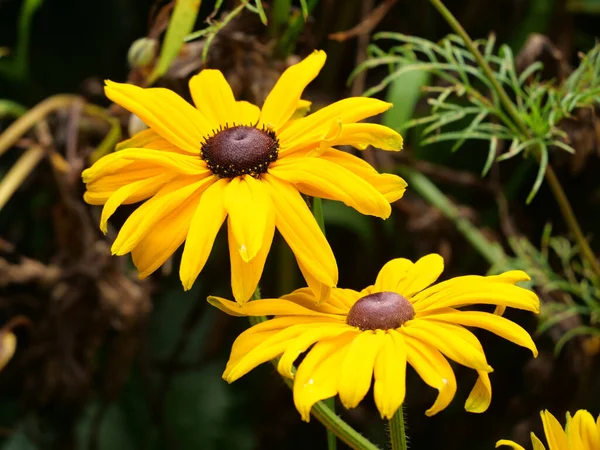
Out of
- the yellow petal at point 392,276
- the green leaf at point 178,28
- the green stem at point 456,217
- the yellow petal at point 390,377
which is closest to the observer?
the yellow petal at point 390,377

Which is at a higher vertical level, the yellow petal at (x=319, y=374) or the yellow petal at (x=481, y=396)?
the yellow petal at (x=319, y=374)

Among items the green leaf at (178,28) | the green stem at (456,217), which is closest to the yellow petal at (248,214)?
the green leaf at (178,28)

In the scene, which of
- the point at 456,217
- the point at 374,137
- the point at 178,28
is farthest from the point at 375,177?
the point at 456,217

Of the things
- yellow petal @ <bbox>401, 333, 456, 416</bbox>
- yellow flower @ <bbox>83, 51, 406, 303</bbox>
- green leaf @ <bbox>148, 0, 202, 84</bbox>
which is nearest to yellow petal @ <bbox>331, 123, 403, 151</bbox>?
yellow flower @ <bbox>83, 51, 406, 303</bbox>

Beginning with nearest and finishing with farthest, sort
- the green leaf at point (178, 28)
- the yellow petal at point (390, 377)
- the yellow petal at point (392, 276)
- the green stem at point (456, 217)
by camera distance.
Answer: the yellow petal at point (390, 377) < the yellow petal at point (392, 276) < the green leaf at point (178, 28) < the green stem at point (456, 217)

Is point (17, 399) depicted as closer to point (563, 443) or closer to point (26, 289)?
point (26, 289)

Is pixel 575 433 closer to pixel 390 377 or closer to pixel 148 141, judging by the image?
pixel 390 377

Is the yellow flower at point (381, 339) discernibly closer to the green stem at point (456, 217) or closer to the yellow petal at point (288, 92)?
the yellow petal at point (288, 92)
